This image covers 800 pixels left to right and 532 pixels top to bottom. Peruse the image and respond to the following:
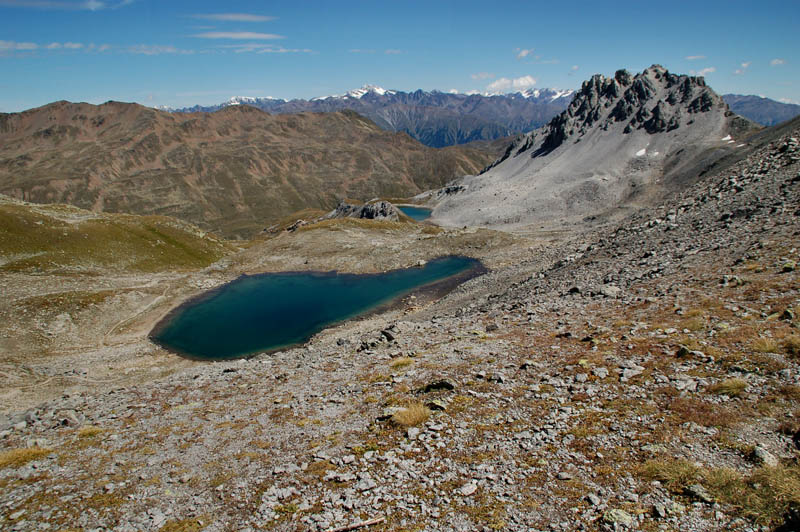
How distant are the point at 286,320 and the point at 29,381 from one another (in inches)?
1073

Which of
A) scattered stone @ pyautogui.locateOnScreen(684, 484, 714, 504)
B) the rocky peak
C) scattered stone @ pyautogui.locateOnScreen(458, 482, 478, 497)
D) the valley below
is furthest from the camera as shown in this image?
the rocky peak

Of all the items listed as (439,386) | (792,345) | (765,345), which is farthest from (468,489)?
(792,345)

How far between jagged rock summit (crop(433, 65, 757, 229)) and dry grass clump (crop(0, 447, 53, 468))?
377 feet

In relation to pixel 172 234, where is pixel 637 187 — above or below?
above

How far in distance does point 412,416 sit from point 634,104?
176m

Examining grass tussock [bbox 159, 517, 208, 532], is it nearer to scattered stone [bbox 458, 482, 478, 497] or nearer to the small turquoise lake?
scattered stone [bbox 458, 482, 478, 497]

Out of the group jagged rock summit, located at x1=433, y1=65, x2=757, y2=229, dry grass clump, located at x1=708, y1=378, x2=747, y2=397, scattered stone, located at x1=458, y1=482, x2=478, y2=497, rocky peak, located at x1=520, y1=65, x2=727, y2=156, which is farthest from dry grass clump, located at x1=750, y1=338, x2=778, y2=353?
rocky peak, located at x1=520, y1=65, x2=727, y2=156

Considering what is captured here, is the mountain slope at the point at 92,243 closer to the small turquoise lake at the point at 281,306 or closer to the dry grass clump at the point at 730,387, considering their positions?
the small turquoise lake at the point at 281,306

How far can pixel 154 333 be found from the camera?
51.2 meters

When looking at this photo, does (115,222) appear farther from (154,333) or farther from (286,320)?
(286,320)

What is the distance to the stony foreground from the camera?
985 cm

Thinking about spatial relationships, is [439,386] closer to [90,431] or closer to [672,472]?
[672,472]

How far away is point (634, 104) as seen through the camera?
14912 cm

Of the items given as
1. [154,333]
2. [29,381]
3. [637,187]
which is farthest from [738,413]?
[637,187]
